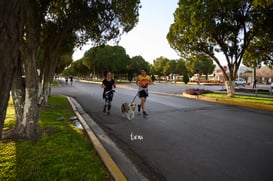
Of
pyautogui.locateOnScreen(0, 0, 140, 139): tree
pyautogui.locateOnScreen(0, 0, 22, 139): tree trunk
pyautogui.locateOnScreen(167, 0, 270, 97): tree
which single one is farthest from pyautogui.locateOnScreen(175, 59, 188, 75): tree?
pyautogui.locateOnScreen(0, 0, 22, 139): tree trunk

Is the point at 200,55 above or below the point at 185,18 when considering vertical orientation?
below

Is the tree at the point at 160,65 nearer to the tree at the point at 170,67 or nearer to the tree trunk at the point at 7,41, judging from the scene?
the tree at the point at 170,67

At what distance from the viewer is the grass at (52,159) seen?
150 inches

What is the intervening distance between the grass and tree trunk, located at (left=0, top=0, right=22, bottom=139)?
1.83 metres

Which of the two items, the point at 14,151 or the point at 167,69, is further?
the point at 167,69

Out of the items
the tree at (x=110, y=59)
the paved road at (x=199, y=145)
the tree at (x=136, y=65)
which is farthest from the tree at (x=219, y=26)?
the tree at (x=136, y=65)

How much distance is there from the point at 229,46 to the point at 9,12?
1719cm

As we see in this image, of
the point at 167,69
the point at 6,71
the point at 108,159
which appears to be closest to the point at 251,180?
the point at 108,159

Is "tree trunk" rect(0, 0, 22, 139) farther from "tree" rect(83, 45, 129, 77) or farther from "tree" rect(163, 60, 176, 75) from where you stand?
"tree" rect(163, 60, 176, 75)

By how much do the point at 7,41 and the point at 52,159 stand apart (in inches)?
111

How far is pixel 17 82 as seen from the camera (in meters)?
6.44

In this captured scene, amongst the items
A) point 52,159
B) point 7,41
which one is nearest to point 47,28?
point 52,159

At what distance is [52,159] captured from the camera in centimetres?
448

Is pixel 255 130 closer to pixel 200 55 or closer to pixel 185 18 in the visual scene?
pixel 185 18
